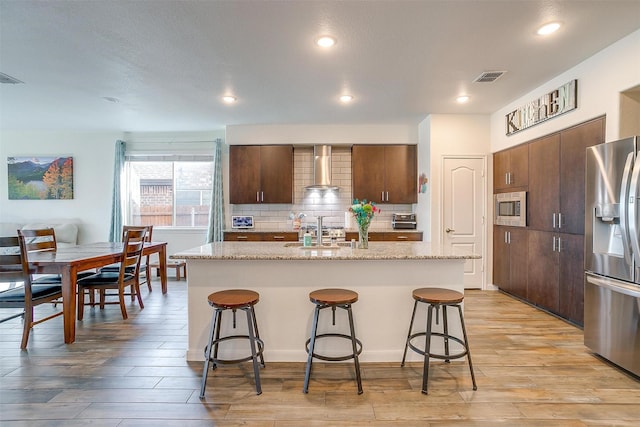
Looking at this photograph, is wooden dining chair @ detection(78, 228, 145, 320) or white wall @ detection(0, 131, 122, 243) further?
white wall @ detection(0, 131, 122, 243)

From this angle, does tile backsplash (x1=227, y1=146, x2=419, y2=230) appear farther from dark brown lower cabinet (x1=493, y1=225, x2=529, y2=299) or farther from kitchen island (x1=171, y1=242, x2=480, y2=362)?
kitchen island (x1=171, y1=242, x2=480, y2=362)

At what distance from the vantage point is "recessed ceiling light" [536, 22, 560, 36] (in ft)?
8.05

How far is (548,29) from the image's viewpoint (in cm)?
252

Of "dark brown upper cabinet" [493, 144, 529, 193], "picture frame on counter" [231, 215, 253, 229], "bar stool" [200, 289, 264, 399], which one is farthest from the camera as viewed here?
"picture frame on counter" [231, 215, 253, 229]

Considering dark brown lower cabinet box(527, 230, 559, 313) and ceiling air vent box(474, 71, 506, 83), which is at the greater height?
ceiling air vent box(474, 71, 506, 83)

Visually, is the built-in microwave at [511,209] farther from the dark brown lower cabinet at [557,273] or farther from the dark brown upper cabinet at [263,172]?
the dark brown upper cabinet at [263,172]

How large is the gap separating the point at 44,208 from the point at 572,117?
8325mm

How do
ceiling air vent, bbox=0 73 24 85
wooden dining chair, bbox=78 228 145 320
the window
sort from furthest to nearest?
the window
wooden dining chair, bbox=78 228 145 320
ceiling air vent, bbox=0 73 24 85

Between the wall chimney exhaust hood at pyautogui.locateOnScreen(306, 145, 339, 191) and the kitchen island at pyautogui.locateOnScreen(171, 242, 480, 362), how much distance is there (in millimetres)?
2919

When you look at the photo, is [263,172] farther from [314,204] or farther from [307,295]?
[307,295]

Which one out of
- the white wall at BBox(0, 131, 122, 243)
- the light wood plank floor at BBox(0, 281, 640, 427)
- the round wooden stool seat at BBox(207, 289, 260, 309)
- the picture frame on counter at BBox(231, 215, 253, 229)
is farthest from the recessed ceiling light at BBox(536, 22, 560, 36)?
the white wall at BBox(0, 131, 122, 243)

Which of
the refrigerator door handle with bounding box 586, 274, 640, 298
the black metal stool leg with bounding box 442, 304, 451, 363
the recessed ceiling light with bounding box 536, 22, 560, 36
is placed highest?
the recessed ceiling light with bounding box 536, 22, 560, 36

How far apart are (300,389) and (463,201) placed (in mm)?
3795

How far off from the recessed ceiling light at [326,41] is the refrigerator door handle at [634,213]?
2418 mm
